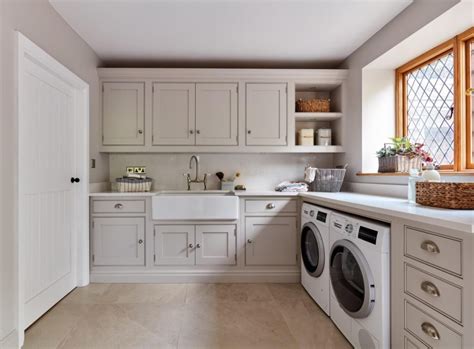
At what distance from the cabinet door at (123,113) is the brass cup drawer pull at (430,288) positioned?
105 inches

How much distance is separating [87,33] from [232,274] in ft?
8.45

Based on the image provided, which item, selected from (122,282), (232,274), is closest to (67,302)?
(122,282)

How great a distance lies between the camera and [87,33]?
250 centimetres

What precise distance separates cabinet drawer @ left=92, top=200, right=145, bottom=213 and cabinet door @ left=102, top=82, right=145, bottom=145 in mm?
663

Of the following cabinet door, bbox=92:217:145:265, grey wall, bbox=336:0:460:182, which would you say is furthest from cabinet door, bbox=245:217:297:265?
cabinet door, bbox=92:217:145:265

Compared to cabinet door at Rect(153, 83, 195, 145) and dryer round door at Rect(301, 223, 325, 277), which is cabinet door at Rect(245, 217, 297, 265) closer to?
dryer round door at Rect(301, 223, 325, 277)

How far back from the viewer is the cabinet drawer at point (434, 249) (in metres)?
1.05

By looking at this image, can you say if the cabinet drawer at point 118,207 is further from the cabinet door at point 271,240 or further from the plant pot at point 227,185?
the cabinet door at point 271,240

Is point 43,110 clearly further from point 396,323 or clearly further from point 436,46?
point 436,46

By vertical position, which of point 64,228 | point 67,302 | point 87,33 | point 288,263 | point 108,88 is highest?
point 87,33

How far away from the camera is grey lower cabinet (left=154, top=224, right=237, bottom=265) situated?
2699 millimetres

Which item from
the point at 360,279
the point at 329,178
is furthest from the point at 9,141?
the point at 329,178

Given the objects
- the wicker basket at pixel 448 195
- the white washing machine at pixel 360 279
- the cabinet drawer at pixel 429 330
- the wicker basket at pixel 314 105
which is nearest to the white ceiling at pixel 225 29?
the wicker basket at pixel 314 105

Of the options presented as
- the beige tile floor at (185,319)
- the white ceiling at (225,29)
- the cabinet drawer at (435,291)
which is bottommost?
the beige tile floor at (185,319)
